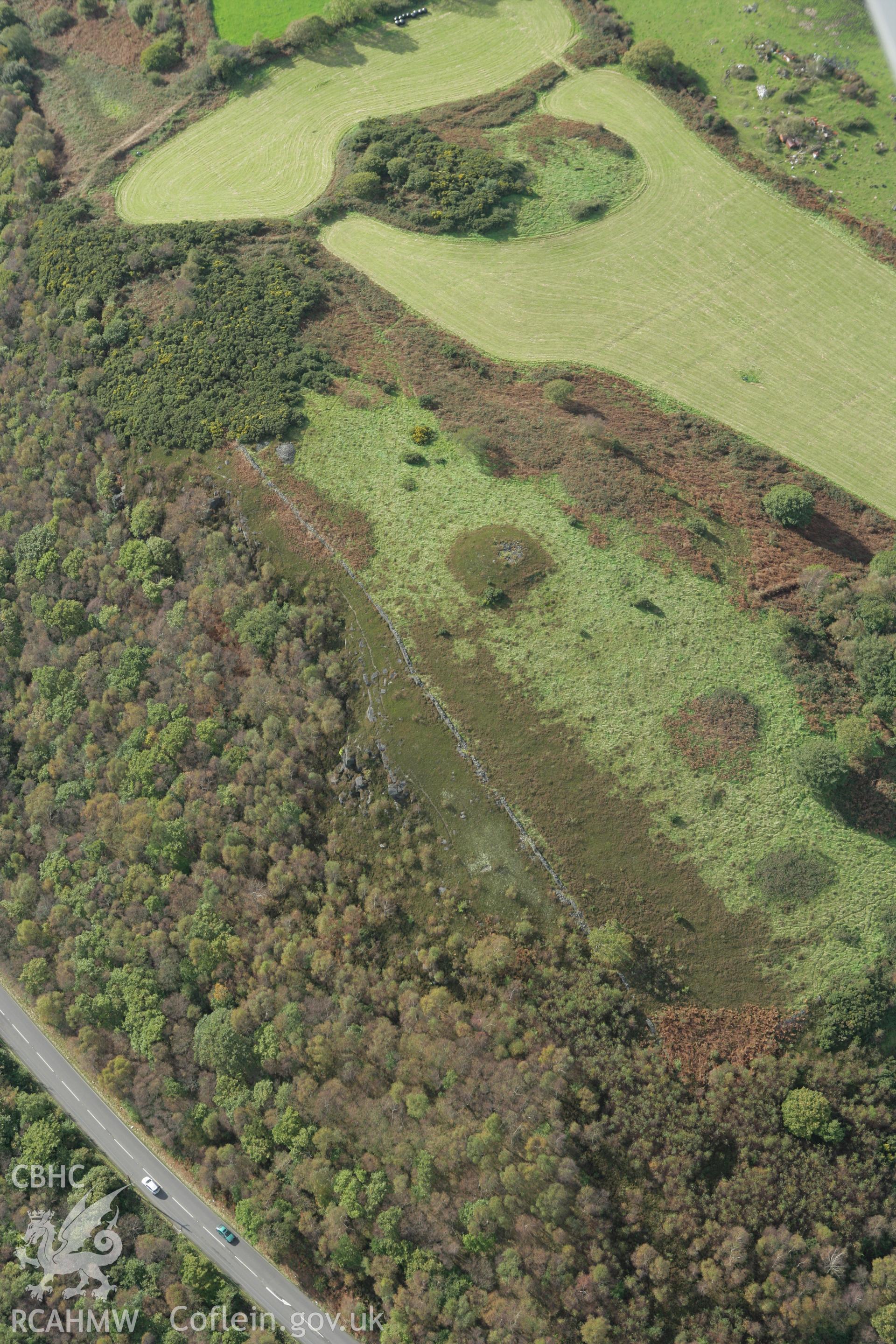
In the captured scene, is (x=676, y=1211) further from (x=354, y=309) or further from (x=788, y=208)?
(x=788, y=208)

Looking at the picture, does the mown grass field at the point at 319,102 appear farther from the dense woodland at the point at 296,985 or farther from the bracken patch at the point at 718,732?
the bracken patch at the point at 718,732

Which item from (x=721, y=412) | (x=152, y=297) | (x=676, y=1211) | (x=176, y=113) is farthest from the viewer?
(x=176, y=113)

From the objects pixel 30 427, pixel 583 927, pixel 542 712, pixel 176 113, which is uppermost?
pixel 176 113

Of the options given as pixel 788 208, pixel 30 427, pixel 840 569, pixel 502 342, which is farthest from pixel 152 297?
pixel 840 569

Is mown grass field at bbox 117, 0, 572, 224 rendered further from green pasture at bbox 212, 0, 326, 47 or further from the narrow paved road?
the narrow paved road

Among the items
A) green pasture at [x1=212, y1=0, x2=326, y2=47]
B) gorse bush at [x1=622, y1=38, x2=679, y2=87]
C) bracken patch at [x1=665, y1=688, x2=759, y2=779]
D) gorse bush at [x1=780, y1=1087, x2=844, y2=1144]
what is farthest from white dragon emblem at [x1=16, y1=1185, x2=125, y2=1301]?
green pasture at [x1=212, y1=0, x2=326, y2=47]

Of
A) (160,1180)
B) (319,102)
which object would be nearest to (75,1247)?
(160,1180)
